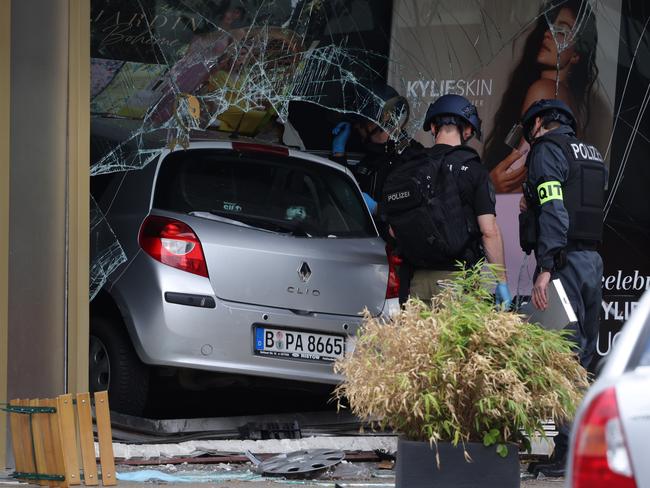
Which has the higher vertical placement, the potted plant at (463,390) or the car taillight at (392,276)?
the car taillight at (392,276)

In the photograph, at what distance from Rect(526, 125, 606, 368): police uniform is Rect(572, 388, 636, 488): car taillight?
390 cm

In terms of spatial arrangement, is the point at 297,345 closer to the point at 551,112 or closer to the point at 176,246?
the point at 176,246

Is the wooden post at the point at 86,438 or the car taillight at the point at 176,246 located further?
the car taillight at the point at 176,246

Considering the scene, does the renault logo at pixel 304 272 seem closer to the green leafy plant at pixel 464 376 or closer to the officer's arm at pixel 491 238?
the officer's arm at pixel 491 238

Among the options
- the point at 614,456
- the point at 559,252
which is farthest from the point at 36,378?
the point at 614,456

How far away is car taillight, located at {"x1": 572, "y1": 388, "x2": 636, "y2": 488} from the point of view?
3.24 metres

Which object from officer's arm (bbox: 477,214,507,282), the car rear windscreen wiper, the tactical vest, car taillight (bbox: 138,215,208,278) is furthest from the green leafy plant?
the car rear windscreen wiper

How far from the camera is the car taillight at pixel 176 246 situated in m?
7.66

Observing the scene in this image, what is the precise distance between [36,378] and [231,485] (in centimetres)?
115

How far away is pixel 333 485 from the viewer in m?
7.00

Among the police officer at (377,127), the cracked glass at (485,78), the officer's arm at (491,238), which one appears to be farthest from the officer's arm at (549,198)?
the police officer at (377,127)

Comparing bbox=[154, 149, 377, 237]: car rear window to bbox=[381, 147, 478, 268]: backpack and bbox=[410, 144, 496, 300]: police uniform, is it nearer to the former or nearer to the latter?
bbox=[381, 147, 478, 268]: backpack

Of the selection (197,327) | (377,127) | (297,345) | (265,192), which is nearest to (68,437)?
(197,327)

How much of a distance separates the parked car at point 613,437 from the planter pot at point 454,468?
2070 mm
